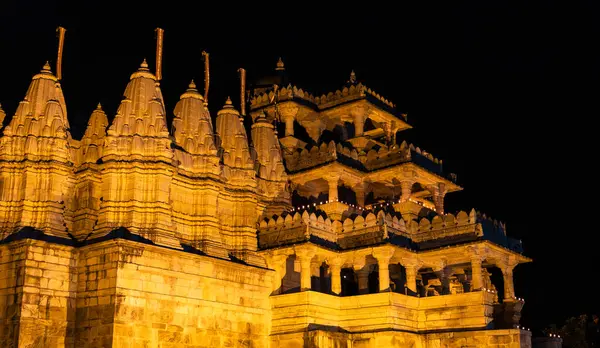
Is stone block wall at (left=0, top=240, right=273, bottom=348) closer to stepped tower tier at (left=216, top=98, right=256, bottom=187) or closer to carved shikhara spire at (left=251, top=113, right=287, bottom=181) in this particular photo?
stepped tower tier at (left=216, top=98, right=256, bottom=187)

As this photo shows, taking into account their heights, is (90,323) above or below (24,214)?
below

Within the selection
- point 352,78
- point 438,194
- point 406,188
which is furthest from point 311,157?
point 438,194

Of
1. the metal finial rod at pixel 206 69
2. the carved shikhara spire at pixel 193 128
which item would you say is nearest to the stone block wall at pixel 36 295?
the carved shikhara spire at pixel 193 128

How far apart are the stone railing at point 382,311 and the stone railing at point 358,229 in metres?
2.32

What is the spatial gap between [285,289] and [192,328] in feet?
18.5

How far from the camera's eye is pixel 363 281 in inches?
1271

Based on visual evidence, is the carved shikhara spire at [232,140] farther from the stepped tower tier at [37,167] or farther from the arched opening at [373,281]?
the arched opening at [373,281]

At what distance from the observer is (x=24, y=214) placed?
1048 inches

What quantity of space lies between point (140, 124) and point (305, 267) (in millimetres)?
8676

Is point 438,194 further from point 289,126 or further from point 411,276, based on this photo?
point 289,126

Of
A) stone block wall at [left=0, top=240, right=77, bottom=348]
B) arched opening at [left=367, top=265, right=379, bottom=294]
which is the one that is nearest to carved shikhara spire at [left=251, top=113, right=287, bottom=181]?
arched opening at [left=367, top=265, right=379, bottom=294]

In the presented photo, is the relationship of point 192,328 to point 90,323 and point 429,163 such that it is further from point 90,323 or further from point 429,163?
point 429,163

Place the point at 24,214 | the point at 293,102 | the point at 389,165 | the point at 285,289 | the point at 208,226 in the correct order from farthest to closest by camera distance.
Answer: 1. the point at 293,102
2. the point at 389,165
3. the point at 285,289
4. the point at 208,226
5. the point at 24,214

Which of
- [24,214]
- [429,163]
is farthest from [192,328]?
[429,163]
